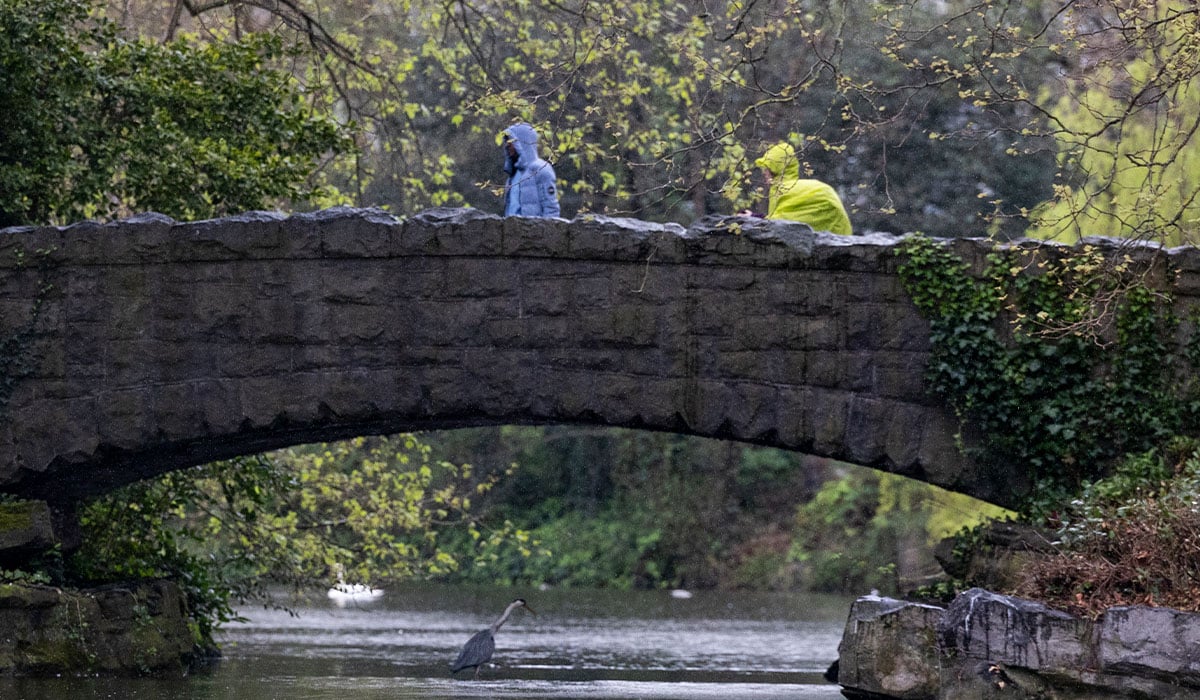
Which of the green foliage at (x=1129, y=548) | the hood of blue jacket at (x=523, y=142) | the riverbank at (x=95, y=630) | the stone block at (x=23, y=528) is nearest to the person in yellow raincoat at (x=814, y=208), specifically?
the hood of blue jacket at (x=523, y=142)

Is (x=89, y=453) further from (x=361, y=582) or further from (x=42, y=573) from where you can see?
(x=361, y=582)

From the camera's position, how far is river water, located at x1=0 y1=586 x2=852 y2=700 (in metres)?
10.5

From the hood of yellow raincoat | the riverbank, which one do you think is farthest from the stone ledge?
the riverbank

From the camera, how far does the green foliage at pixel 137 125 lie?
11750mm

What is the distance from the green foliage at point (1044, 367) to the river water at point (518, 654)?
2273 mm

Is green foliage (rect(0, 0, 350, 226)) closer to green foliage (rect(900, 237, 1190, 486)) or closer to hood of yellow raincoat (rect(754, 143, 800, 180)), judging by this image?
hood of yellow raincoat (rect(754, 143, 800, 180))

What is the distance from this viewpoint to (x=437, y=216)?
1054cm

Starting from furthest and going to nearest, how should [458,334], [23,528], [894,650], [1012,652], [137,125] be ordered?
[137,125]
[23,528]
[458,334]
[894,650]
[1012,652]

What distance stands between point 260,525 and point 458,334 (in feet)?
14.4

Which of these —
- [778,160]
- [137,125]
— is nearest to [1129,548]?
[778,160]

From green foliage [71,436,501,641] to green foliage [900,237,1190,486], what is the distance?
5454 millimetres

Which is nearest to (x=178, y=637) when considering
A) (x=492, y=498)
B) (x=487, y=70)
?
(x=487, y=70)

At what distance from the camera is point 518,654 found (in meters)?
14.7

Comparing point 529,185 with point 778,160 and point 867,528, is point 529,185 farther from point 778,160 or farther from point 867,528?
point 867,528
